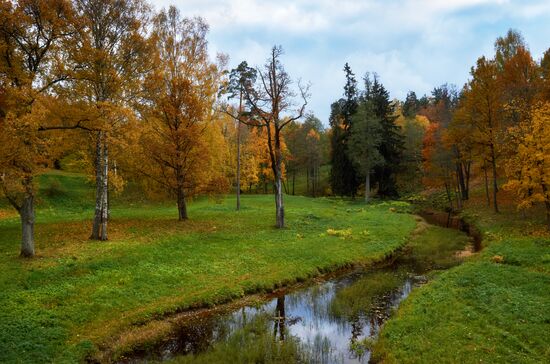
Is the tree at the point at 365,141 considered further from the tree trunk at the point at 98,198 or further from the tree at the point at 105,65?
the tree trunk at the point at 98,198

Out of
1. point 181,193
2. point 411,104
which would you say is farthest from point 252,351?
point 411,104

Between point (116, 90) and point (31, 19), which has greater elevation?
point (31, 19)

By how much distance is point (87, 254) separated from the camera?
18.3m

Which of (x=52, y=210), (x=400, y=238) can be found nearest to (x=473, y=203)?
(x=400, y=238)

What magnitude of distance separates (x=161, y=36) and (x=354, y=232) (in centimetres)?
2013

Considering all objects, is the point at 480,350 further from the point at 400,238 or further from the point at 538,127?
the point at 538,127

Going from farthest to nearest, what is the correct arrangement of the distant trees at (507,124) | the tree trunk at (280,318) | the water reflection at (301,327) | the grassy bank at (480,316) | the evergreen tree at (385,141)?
the evergreen tree at (385,141) < the distant trees at (507,124) < the tree trunk at (280,318) < the water reflection at (301,327) < the grassy bank at (480,316)

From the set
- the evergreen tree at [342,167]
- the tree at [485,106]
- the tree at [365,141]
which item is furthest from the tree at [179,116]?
the evergreen tree at [342,167]

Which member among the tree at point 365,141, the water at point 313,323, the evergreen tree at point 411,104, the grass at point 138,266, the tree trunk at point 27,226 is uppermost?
the evergreen tree at point 411,104

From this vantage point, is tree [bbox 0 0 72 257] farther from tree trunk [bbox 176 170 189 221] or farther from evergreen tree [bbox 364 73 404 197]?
evergreen tree [bbox 364 73 404 197]

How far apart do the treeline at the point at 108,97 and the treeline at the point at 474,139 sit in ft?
56.1

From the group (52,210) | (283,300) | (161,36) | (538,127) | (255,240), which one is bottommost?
(283,300)

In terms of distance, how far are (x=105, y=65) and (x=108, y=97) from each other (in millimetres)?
1729

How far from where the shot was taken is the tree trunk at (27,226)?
1670 centimetres
